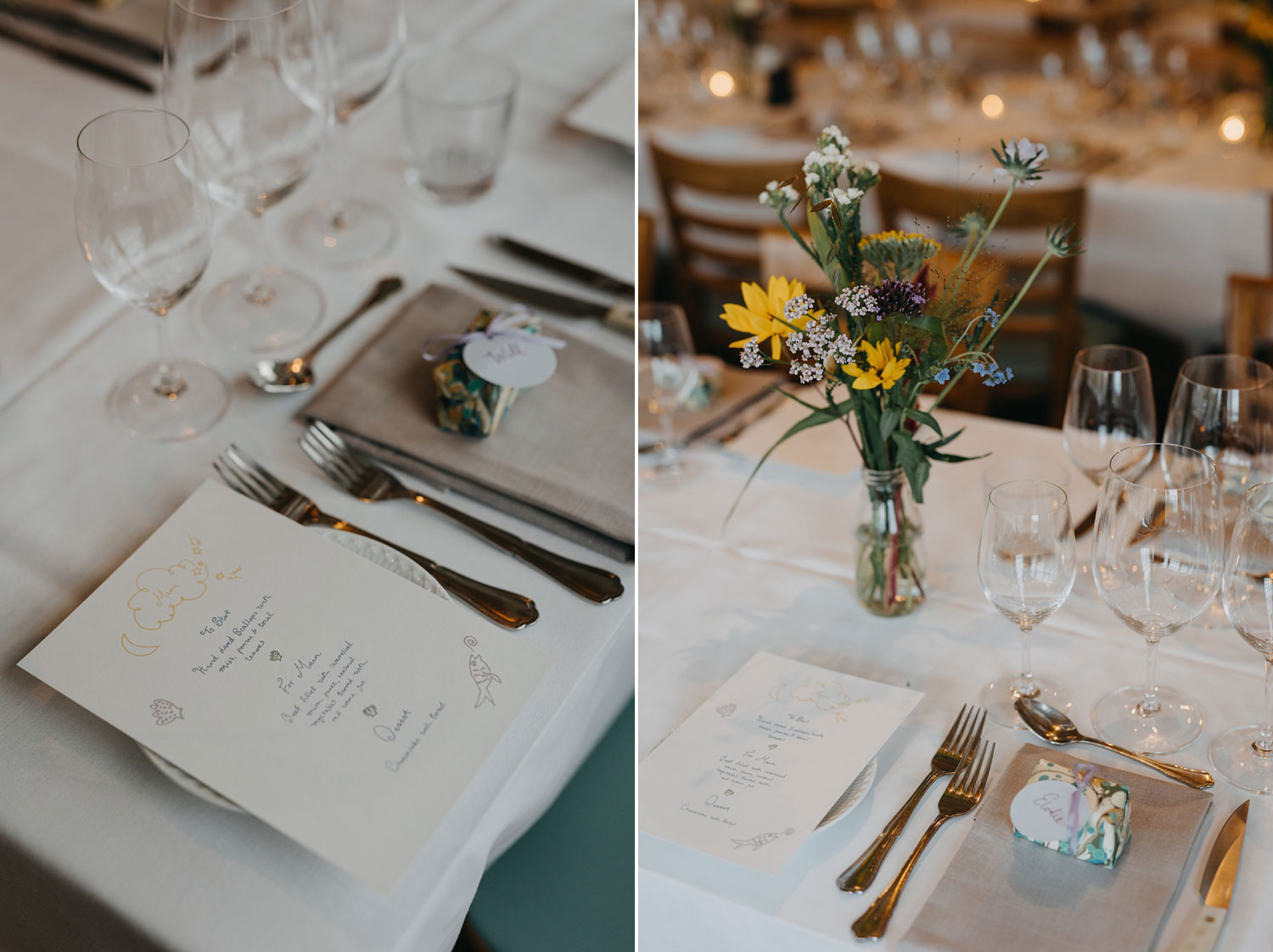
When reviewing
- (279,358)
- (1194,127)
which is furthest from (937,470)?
(1194,127)

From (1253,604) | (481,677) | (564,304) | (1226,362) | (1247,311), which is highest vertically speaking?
(1247,311)

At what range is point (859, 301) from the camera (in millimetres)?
864

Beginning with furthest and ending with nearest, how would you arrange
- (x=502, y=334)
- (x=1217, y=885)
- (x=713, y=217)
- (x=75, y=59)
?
(x=713, y=217) → (x=75, y=59) → (x=502, y=334) → (x=1217, y=885)

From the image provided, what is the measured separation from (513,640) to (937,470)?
59cm

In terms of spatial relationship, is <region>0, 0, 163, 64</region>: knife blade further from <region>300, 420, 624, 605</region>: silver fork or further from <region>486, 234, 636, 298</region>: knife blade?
<region>300, 420, 624, 605</region>: silver fork

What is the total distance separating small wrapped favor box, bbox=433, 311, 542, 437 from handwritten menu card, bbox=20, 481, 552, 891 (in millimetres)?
182

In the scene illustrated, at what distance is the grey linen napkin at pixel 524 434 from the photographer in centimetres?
99

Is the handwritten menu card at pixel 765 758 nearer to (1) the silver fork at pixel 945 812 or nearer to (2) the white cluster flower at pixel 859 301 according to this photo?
(1) the silver fork at pixel 945 812

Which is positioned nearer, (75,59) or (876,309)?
(876,309)

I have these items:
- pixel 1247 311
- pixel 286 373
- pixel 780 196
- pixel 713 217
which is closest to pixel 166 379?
pixel 286 373

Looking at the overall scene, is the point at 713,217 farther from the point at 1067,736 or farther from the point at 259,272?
the point at 1067,736

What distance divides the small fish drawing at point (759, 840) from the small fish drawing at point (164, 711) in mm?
394

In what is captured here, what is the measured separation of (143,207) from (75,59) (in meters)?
0.78

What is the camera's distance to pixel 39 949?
0.79 m
